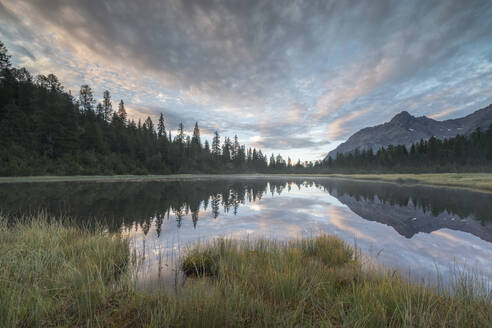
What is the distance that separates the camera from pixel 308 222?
10.0 m

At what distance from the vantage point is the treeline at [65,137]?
118 feet

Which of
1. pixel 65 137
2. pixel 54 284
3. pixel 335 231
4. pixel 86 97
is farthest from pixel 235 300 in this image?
pixel 86 97

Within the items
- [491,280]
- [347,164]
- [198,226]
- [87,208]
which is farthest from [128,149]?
[347,164]

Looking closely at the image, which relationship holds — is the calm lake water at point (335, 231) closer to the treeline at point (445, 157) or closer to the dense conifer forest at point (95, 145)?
the dense conifer forest at point (95, 145)

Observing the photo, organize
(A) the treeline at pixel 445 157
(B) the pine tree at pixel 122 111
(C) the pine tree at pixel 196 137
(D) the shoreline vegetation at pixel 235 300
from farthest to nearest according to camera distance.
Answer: (C) the pine tree at pixel 196 137 < (B) the pine tree at pixel 122 111 < (A) the treeline at pixel 445 157 < (D) the shoreline vegetation at pixel 235 300

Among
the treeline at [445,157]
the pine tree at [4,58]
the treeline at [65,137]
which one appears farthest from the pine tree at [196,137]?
the treeline at [445,157]

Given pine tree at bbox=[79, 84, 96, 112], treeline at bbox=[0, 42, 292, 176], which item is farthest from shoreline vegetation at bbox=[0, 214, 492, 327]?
pine tree at bbox=[79, 84, 96, 112]

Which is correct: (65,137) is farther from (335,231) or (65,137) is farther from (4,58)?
(335,231)

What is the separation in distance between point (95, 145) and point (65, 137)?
7.50 metres

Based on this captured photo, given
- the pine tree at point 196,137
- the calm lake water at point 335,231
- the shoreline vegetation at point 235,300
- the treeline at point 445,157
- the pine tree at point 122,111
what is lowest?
the calm lake water at point 335,231

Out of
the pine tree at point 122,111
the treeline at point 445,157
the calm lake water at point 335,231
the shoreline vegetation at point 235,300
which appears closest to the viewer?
the shoreline vegetation at point 235,300

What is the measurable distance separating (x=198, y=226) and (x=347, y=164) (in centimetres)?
11476

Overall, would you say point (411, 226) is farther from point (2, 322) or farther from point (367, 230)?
point (2, 322)

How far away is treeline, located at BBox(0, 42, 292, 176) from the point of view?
1411 inches
